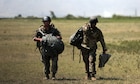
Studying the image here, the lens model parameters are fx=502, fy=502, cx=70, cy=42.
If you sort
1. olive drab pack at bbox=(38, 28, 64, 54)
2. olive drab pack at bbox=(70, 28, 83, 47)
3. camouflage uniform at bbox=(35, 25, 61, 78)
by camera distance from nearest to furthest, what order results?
olive drab pack at bbox=(38, 28, 64, 54)
camouflage uniform at bbox=(35, 25, 61, 78)
olive drab pack at bbox=(70, 28, 83, 47)

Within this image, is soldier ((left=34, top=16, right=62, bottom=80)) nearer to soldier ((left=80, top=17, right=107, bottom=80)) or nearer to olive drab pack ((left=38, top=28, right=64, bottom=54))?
olive drab pack ((left=38, top=28, right=64, bottom=54))

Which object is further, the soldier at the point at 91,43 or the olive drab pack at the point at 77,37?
the olive drab pack at the point at 77,37

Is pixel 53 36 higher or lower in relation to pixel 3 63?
higher

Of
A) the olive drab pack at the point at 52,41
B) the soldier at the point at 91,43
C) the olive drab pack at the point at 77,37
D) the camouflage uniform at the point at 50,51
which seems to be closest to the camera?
the olive drab pack at the point at 52,41

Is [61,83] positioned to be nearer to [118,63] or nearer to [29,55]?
[118,63]

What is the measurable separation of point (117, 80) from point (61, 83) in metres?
1.85

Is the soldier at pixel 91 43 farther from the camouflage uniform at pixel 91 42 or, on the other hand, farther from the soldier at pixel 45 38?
the soldier at pixel 45 38

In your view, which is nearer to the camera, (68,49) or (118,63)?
(118,63)

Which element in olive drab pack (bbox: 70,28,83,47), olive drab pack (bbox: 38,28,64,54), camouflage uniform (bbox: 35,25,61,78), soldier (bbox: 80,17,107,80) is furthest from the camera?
olive drab pack (bbox: 70,28,83,47)

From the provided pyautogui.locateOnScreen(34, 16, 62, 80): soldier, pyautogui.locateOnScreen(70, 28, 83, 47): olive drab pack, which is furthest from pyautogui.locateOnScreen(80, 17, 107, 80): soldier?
pyautogui.locateOnScreen(34, 16, 62, 80): soldier

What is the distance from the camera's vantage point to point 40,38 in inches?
600

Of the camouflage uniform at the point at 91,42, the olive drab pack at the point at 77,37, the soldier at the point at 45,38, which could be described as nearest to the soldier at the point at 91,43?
the camouflage uniform at the point at 91,42

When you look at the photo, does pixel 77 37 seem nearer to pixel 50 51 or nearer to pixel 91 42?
pixel 91 42

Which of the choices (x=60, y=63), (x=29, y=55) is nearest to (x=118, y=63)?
(x=60, y=63)
